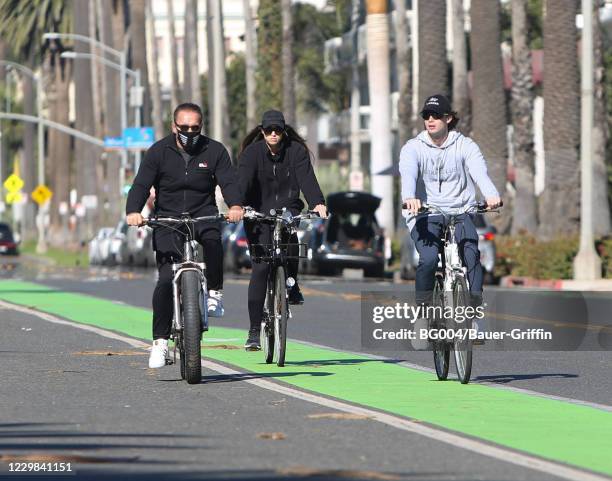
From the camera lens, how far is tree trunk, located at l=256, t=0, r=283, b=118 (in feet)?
228

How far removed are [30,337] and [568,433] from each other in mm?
9314

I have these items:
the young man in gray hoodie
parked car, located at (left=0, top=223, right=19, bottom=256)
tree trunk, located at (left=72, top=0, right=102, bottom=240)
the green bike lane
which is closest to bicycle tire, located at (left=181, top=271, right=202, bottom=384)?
the green bike lane

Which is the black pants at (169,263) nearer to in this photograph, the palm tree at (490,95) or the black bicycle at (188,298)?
the black bicycle at (188,298)

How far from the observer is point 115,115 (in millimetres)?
82000

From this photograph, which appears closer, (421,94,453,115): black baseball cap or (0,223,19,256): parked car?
(421,94,453,115): black baseball cap

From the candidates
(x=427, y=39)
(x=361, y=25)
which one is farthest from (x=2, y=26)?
(x=427, y=39)

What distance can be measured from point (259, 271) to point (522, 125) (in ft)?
91.8

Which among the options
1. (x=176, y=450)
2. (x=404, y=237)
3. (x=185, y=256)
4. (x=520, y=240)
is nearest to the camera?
(x=176, y=450)

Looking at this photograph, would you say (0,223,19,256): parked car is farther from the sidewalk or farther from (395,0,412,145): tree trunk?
the sidewalk

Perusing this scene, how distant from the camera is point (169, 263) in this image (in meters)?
14.1

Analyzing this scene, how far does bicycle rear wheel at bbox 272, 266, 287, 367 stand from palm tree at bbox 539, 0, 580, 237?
23.9m

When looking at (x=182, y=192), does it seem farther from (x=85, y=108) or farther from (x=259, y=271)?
(x=85, y=108)

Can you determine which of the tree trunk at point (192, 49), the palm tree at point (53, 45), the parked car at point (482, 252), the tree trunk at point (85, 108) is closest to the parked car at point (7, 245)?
the tree trunk at point (85, 108)

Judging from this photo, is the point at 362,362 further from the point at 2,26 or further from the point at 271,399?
the point at 2,26
